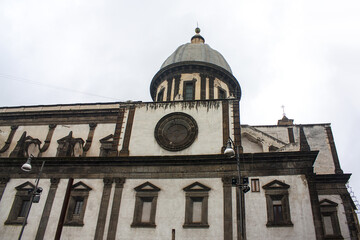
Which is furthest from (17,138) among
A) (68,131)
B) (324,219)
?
(324,219)

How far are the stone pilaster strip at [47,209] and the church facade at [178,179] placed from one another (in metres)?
0.07

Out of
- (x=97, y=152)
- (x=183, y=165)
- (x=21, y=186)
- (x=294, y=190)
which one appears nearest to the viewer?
(x=294, y=190)

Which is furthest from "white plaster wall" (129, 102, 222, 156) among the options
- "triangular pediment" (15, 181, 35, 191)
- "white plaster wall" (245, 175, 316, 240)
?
"triangular pediment" (15, 181, 35, 191)

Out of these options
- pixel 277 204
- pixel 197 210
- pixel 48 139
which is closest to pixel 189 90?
pixel 197 210

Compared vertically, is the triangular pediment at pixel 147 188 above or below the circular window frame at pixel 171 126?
below

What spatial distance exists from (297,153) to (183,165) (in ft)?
26.2

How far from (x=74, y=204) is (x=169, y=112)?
10.1 m

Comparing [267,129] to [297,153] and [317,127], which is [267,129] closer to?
[317,127]

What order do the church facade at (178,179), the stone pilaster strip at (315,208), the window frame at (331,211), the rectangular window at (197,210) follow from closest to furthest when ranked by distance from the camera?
1. the stone pilaster strip at (315,208)
2. the church facade at (178,179)
3. the rectangular window at (197,210)
4. the window frame at (331,211)

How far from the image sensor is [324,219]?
2720 centimetres

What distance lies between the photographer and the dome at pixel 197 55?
114 ft

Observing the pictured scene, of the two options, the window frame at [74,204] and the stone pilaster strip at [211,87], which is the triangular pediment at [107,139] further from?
the stone pilaster strip at [211,87]

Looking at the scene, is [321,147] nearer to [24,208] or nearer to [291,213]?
[291,213]

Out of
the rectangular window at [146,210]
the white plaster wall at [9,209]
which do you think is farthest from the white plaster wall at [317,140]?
the white plaster wall at [9,209]
